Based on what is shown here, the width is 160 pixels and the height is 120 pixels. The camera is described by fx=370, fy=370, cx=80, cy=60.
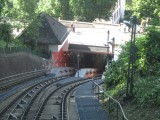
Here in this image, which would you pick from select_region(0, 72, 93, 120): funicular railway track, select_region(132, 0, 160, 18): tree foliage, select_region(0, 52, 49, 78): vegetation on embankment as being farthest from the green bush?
select_region(132, 0, 160, 18): tree foliage

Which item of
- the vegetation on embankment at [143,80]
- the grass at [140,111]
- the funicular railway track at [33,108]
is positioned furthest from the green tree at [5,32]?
the grass at [140,111]

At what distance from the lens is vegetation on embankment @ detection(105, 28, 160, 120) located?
15.0 meters

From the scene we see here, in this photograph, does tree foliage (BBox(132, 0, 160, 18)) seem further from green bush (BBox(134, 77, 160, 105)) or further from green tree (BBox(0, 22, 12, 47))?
green bush (BBox(134, 77, 160, 105))

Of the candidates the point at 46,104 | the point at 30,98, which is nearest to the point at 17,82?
the point at 30,98

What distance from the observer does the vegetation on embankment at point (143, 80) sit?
1502cm

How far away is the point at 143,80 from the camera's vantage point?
1828 centimetres

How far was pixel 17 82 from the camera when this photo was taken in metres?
33.3

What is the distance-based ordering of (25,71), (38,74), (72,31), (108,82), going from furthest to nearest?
(72,31) → (38,74) → (25,71) → (108,82)

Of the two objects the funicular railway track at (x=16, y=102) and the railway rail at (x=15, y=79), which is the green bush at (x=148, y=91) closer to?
the funicular railway track at (x=16, y=102)

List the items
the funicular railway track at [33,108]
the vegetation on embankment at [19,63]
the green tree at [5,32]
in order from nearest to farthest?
the funicular railway track at [33,108] < the vegetation on embankment at [19,63] < the green tree at [5,32]

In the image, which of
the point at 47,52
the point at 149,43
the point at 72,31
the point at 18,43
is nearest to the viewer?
the point at 149,43

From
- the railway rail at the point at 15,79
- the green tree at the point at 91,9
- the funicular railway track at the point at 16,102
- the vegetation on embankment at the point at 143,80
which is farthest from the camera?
the green tree at the point at 91,9

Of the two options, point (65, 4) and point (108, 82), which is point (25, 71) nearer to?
point (108, 82)

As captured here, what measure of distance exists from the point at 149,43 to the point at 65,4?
5723cm
